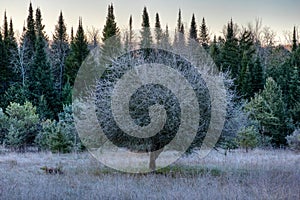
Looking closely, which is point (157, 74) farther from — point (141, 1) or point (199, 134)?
point (141, 1)

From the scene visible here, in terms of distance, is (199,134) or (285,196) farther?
(199,134)

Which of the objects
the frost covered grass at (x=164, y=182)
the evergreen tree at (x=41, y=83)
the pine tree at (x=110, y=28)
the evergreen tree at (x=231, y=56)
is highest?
the pine tree at (x=110, y=28)

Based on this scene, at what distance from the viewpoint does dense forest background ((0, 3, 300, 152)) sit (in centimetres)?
2086

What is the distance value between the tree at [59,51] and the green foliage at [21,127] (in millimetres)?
15642

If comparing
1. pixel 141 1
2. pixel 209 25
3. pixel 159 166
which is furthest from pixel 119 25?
pixel 159 166

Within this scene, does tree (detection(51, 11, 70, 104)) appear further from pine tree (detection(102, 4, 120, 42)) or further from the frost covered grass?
the frost covered grass

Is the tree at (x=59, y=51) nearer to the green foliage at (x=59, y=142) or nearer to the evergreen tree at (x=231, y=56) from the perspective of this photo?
the evergreen tree at (x=231, y=56)

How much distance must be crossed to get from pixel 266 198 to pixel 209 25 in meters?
43.1

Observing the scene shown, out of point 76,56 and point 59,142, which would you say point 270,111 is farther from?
point 76,56

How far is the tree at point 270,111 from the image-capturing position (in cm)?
2420

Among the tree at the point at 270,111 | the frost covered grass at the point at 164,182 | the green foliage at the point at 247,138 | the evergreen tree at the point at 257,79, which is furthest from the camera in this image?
the evergreen tree at the point at 257,79

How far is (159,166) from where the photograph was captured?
12.6 meters

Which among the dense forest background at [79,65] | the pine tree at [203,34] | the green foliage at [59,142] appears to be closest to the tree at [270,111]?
the dense forest background at [79,65]

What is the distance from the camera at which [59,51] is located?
4375cm
